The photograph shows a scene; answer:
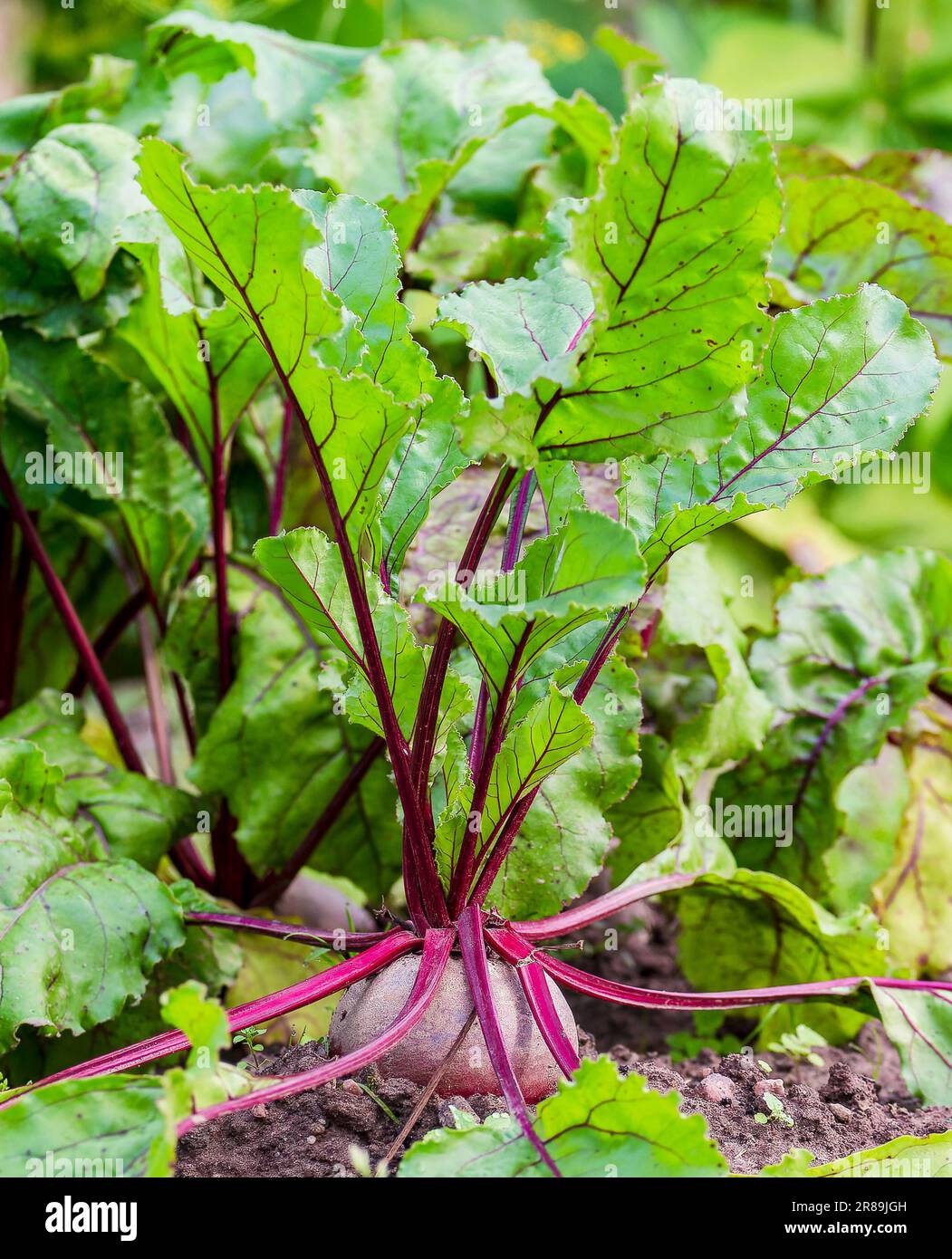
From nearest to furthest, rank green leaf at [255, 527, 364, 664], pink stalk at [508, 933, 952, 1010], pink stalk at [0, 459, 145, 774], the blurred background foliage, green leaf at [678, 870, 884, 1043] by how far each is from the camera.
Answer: green leaf at [255, 527, 364, 664] < pink stalk at [508, 933, 952, 1010] < green leaf at [678, 870, 884, 1043] < pink stalk at [0, 459, 145, 774] < the blurred background foliage

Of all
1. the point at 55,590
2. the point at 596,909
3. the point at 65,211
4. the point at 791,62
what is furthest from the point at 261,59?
the point at 791,62

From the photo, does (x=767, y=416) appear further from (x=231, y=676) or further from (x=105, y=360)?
(x=105, y=360)

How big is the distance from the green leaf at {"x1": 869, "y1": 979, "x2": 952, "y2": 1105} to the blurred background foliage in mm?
1885

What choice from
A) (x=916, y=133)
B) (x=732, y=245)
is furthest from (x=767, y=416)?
(x=916, y=133)

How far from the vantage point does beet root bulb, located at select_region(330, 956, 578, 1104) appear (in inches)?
29.3

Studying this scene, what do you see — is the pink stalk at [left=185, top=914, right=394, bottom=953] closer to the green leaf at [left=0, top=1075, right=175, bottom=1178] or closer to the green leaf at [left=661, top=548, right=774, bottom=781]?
the green leaf at [left=0, top=1075, right=175, bottom=1178]

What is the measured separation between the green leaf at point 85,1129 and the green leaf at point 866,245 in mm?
923

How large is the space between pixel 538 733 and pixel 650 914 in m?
0.86

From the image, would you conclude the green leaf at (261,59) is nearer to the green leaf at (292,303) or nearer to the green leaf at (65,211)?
the green leaf at (65,211)

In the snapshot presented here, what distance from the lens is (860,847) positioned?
1.13 meters

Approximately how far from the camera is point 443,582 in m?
0.63

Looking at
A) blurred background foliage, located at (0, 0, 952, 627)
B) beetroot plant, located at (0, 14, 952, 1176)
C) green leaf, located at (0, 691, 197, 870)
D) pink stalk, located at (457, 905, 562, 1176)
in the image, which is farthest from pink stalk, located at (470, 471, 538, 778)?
blurred background foliage, located at (0, 0, 952, 627)

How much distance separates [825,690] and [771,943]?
0.26m

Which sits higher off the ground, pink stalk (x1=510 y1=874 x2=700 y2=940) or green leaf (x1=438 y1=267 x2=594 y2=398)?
green leaf (x1=438 y1=267 x2=594 y2=398)
